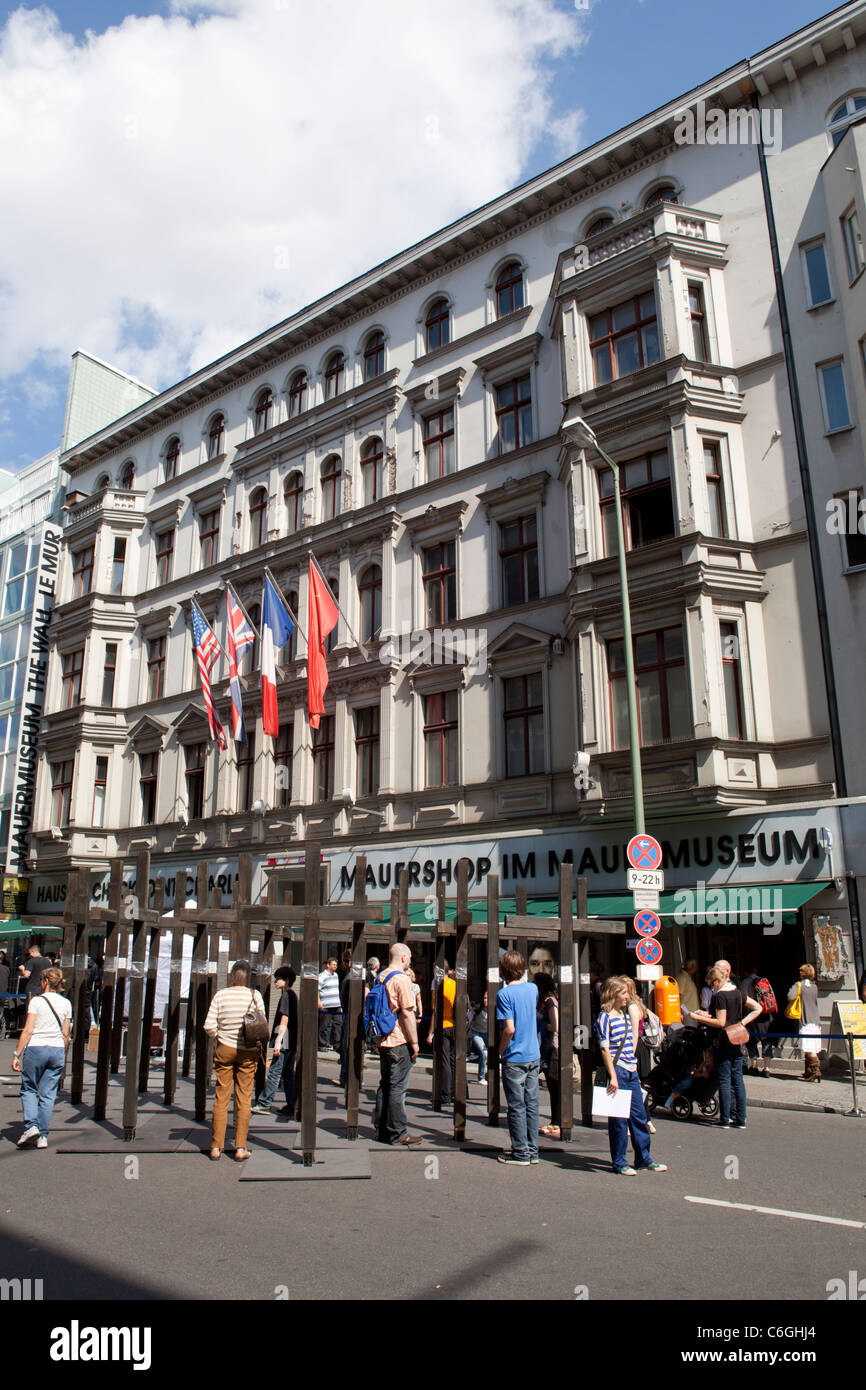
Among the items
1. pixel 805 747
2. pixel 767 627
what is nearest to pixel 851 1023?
pixel 805 747

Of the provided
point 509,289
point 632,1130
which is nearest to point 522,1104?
point 632,1130

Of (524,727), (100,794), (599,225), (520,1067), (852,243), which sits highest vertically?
(599,225)

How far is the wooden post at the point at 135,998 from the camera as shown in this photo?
9.81 meters

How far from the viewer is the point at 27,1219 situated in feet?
22.7

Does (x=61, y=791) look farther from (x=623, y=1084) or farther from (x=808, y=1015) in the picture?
(x=623, y=1084)

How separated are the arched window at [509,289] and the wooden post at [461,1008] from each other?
18.9m

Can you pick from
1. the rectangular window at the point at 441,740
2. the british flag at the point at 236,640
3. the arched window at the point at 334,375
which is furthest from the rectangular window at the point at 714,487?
the arched window at the point at 334,375

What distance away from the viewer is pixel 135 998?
1033 centimetres

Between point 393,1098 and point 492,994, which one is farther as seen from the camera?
point 492,994

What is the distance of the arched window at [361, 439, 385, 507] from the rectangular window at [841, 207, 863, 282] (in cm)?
1296

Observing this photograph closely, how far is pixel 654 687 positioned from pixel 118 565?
2307cm

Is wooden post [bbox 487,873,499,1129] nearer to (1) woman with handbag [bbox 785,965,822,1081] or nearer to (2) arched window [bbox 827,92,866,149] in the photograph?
(1) woman with handbag [bbox 785,965,822,1081]

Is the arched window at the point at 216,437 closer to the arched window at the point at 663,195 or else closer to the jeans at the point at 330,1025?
the arched window at the point at 663,195

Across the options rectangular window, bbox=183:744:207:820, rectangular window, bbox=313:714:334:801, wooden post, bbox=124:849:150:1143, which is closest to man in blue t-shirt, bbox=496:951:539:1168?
wooden post, bbox=124:849:150:1143
